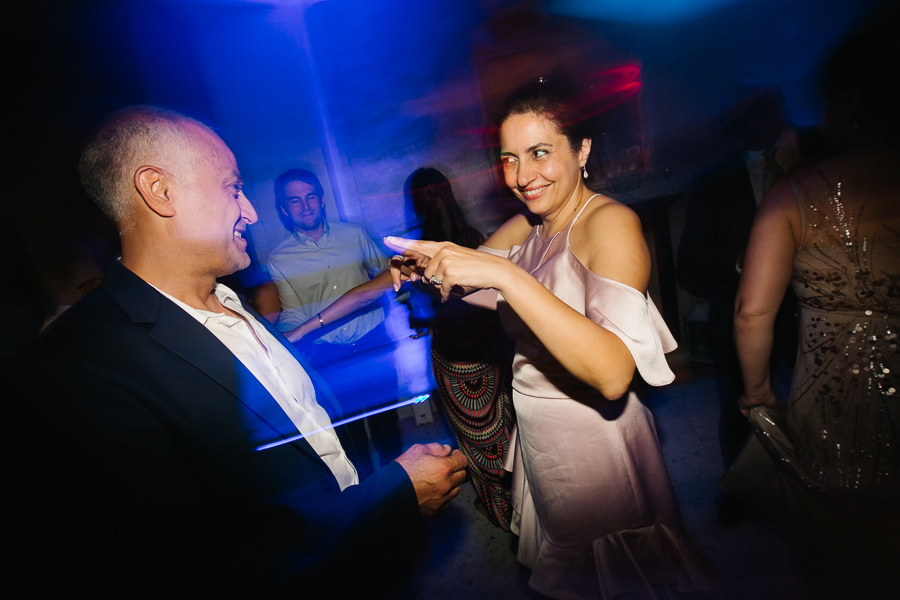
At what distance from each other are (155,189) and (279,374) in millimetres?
692

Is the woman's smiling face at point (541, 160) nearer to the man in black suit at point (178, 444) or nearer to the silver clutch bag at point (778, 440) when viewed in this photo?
the man in black suit at point (178, 444)

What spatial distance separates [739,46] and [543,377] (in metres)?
4.26

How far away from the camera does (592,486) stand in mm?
1384

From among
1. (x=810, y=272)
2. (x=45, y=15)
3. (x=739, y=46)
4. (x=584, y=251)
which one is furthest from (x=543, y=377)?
(x=739, y=46)

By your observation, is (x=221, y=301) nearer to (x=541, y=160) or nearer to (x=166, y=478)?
(x=166, y=478)

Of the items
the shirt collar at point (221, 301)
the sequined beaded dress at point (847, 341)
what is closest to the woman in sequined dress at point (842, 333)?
the sequined beaded dress at point (847, 341)

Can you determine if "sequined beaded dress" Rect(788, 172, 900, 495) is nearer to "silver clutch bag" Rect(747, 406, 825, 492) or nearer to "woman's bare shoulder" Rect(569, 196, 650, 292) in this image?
"silver clutch bag" Rect(747, 406, 825, 492)

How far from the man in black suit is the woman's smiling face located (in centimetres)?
102

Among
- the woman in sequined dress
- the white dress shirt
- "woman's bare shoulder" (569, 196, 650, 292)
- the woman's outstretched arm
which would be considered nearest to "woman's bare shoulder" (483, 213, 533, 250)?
"woman's bare shoulder" (569, 196, 650, 292)

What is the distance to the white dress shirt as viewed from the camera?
45.3 inches

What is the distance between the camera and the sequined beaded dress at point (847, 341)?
1272mm

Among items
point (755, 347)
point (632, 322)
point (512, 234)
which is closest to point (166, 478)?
point (632, 322)

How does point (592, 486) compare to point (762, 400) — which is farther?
point (762, 400)

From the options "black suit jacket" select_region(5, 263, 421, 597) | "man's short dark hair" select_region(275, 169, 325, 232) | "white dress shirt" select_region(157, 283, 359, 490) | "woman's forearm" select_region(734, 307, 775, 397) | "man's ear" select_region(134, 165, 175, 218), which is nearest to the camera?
"black suit jacket" select_region(5, 263, 421, 597)
